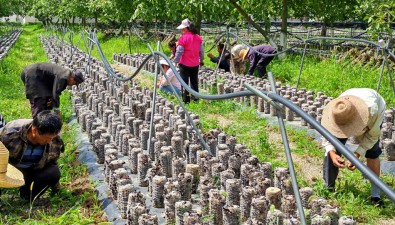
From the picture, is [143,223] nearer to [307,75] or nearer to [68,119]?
[68,119]

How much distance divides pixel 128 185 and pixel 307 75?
697 cm

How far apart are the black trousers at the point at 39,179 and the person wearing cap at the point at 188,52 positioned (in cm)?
354

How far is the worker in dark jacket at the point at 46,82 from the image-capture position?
5.52m

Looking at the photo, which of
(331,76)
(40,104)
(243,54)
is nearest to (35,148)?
(40,104)

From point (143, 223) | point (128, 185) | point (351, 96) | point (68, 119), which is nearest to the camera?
point (143, 223)

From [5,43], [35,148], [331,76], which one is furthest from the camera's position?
[5,43]

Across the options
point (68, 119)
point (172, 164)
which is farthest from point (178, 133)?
point (68, 119)

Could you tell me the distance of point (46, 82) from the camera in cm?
571

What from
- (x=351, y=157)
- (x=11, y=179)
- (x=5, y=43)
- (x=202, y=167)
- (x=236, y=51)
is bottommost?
(x=5, y=43)

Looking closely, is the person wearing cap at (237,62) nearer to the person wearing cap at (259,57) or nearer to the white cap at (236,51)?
the white cap at (236,51)

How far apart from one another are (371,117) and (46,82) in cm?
374

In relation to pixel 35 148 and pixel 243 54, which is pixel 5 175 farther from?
pixel 243 54

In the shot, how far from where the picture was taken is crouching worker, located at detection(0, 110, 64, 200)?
351 centimetres

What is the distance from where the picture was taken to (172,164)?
172 inches
